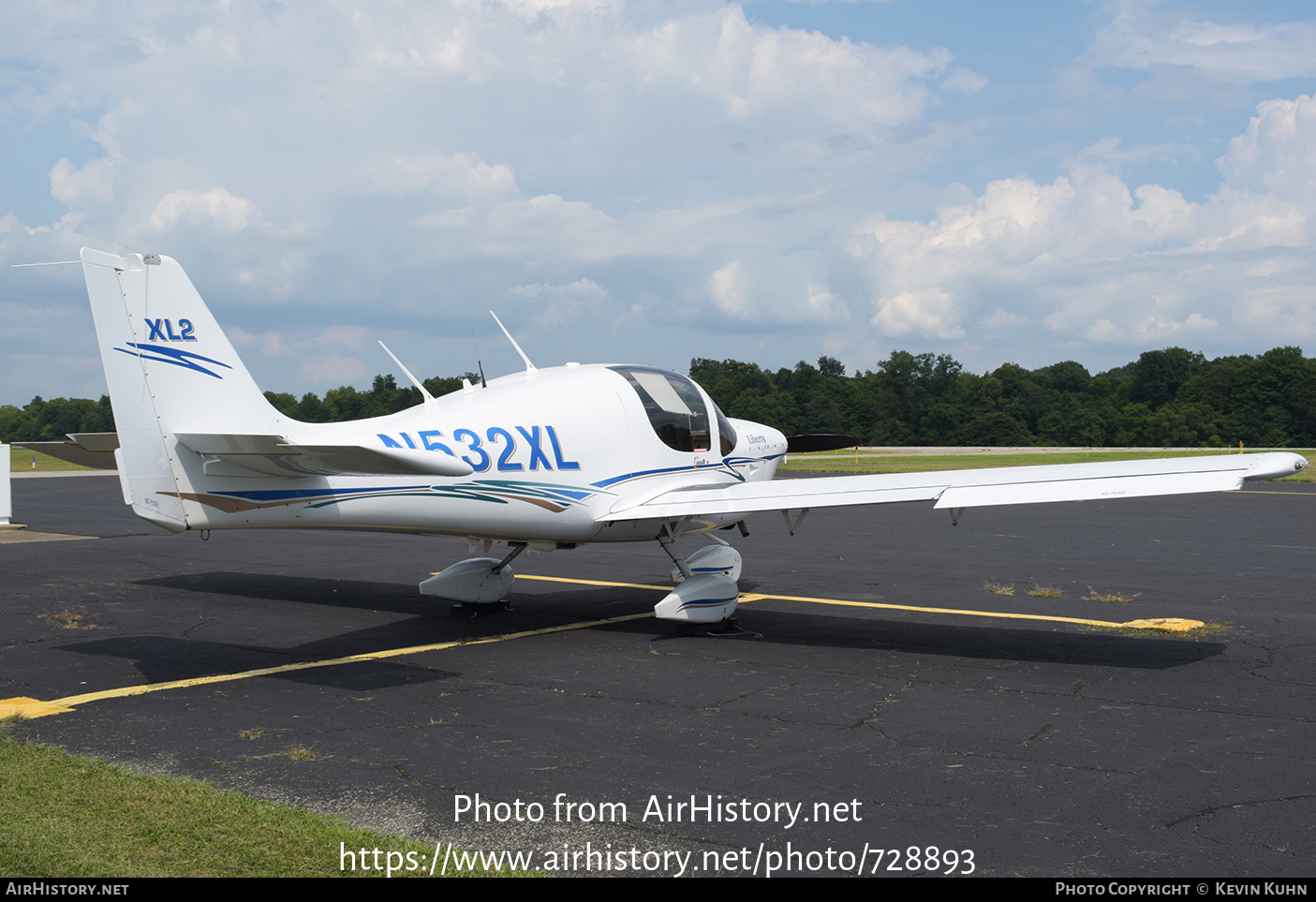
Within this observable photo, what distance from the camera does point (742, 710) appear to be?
277 inches

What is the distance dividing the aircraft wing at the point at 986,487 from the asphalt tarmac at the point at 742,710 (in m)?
1.34

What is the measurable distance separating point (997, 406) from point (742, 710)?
100855 mm

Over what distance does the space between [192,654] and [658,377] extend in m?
5.39

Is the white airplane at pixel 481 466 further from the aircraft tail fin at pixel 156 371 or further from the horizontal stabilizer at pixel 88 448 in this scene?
the horizontal stabilizer at pixel 88 448

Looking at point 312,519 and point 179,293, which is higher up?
point 179,293

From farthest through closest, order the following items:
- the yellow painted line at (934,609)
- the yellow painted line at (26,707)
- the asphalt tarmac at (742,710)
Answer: the yellow painted line at (934,609)
the yellow painted line at (26,707)
the asphalt tarmac at (742,710)

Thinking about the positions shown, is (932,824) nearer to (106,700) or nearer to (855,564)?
(106,700)

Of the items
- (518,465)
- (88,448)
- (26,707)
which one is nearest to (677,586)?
(518,465)

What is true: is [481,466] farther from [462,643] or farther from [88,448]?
[88,448]

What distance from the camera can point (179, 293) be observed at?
8.31m

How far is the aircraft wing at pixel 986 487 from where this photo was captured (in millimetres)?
7965

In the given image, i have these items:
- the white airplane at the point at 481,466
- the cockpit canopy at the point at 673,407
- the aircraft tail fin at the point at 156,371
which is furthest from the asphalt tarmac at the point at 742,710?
the cockpit canopy at the point at 673,407

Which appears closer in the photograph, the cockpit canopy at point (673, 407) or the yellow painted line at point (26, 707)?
the yellow painted line at point (26, 707)

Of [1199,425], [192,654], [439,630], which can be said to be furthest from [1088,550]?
[1199,425]
